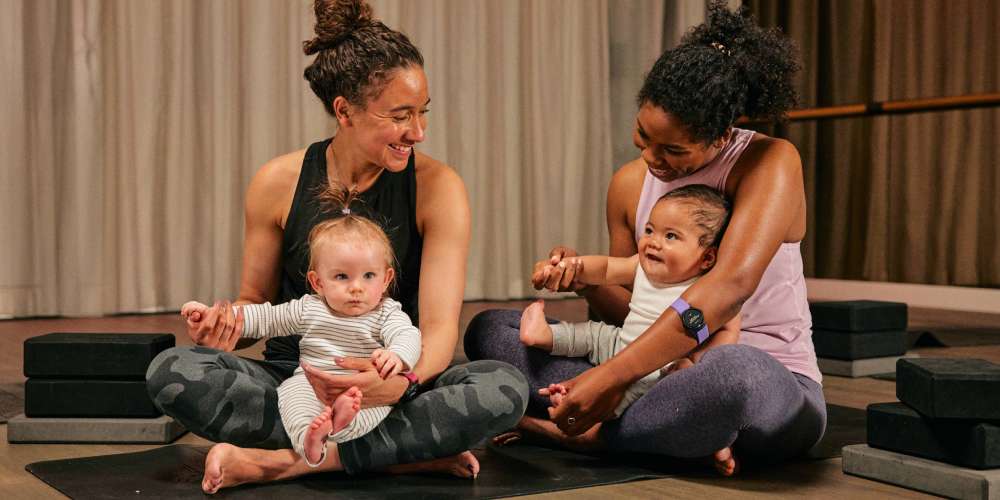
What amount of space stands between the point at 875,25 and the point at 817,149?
2.40 ft

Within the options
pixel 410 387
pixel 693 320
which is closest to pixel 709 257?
pixel 693 320

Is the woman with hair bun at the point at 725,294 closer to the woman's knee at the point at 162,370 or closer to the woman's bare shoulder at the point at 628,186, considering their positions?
the woman's bare shoulder at the point at 628,186

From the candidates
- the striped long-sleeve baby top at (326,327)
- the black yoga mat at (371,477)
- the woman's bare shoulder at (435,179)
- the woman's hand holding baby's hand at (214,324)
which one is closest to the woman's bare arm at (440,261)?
the woman's bare shoulder at (435,179)

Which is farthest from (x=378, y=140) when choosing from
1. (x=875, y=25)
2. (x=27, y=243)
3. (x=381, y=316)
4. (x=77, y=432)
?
(x=875, y=25)

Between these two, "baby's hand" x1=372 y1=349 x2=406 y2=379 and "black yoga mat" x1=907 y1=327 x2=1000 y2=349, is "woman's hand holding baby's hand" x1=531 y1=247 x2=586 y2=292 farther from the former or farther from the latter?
"black yoga mat" x1=907 y1=327 x2=1000 y2=349

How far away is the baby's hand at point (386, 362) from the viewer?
1778 millimetres

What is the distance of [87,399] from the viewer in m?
2.36

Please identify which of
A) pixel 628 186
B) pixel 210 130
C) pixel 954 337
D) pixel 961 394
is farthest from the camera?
pixel 210 130

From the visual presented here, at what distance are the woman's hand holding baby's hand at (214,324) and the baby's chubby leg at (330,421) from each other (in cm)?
26

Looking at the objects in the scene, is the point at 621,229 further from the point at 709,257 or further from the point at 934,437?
the point at 934,437

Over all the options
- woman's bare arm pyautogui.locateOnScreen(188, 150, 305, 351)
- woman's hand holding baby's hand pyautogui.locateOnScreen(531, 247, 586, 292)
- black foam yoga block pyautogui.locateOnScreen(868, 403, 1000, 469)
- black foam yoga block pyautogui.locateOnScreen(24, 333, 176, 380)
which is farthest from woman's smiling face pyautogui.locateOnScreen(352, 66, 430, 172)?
black foam yoga block pyautogui.locateOnScreen(868, 403, 1000, 469)

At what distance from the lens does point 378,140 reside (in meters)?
2.06

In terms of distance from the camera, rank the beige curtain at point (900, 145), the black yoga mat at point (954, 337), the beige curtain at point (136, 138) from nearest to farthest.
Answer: the black yoga mat at point (954, 337), the beige curtain at point (136, 138), the beige curtain at point (900, 145)

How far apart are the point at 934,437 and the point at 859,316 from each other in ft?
5.16
